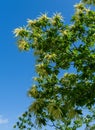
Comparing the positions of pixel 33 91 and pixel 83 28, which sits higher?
pixel 83 28

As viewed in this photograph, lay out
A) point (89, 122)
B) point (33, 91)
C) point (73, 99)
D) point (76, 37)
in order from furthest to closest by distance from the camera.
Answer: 1. point (89, 122)
2. point (33, 91)
3. point (76, 37)
4. point (73, 99)

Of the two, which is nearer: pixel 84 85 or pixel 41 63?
pixel 84 85

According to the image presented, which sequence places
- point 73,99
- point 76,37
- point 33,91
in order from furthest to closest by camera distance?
point 33,91 → point 76,37 → point 73,99

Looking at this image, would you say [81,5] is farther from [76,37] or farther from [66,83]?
[66,83]

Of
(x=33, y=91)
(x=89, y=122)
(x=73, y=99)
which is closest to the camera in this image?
(x=73, y=99)

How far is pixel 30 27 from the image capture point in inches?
912

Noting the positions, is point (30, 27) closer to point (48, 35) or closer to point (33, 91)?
point (48, 35)

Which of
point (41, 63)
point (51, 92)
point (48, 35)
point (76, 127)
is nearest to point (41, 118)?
point (51, 92)

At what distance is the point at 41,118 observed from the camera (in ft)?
75.7

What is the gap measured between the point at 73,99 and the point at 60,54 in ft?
9.35

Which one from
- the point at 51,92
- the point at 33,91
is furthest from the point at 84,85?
the point at 33,91

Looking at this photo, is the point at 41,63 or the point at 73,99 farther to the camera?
the point at 41,63

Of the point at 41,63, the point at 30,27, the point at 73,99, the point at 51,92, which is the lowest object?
the point at 73,99

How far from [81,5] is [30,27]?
11.2ft
